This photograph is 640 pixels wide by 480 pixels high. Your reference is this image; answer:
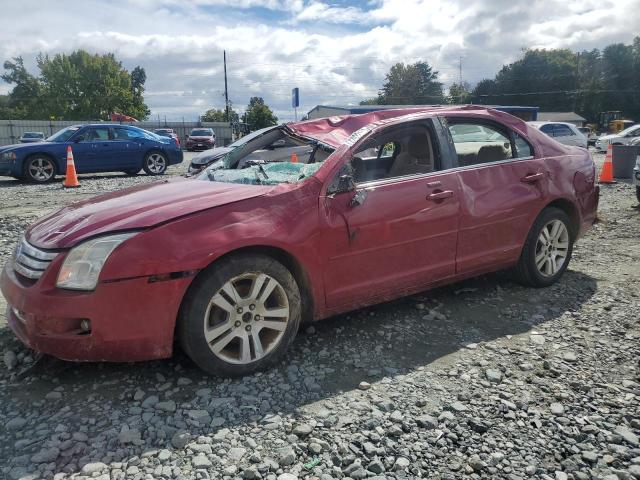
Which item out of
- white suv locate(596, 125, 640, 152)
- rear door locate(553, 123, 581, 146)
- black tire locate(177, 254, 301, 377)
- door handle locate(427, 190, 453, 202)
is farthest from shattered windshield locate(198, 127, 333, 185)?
white suv locate(596, 125, 640, 152)

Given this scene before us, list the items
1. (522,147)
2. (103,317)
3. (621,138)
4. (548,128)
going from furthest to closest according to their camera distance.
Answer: (621,138)
(548,128)
(522,147)
(103,317)

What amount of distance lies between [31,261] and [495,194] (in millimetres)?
3222

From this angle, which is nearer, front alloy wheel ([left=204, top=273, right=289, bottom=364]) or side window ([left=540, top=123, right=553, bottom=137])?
front alloy wheel ([left=204, top=273, right=289, bottom=364])

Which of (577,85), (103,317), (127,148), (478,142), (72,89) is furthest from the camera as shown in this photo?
(577,85)

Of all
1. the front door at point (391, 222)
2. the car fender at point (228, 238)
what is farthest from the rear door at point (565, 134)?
the car fender at point (228, 238)

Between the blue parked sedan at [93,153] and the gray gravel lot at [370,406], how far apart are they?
34.0ft

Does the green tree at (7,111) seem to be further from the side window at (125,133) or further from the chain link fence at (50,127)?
the side window at (125,133)

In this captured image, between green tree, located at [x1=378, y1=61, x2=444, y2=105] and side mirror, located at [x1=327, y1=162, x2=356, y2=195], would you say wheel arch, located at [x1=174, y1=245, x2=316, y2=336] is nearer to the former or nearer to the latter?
side mirror, located at [x1=327, y1=162, x2=356, y2=195]

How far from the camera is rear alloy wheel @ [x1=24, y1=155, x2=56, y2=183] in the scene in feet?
42.3

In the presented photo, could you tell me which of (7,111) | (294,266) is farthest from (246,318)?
(7,111)

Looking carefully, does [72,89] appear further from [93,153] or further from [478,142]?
[478,142]

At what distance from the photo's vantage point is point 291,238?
10.4ft

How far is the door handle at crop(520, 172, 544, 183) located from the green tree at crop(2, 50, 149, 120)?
74075mm

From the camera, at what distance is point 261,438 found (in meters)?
2.57
